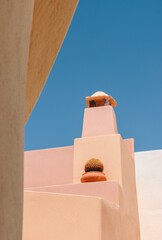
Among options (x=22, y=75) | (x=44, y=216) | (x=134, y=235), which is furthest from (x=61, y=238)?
(x=22, y=75)

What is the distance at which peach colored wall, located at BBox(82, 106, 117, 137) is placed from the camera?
1159cm

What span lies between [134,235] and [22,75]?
29.7 ft

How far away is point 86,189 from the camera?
833 cm

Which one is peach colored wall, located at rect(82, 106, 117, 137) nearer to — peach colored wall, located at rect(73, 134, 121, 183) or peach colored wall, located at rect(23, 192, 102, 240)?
peach colored wall, located at rect(73, 134, 121, 183)

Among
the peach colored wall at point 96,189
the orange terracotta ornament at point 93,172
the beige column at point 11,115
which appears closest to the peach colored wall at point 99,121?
the orange terracotta ornament at point 93,172

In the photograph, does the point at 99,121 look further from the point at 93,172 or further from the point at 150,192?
the point at 93,172

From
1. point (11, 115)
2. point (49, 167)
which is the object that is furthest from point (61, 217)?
point (11, 115)

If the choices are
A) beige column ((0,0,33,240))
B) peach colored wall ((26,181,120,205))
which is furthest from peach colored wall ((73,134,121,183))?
beige column ((0,0,33,240))

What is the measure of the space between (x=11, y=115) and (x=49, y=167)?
10016 mm

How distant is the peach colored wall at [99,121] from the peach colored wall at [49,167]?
0.92m

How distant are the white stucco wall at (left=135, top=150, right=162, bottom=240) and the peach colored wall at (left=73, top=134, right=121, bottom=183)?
99.9 inches

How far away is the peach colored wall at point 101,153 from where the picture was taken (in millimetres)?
9977

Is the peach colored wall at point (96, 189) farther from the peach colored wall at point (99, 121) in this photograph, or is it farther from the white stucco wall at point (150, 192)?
the white stucco wall at point (150, 192)

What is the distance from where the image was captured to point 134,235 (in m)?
10.0
